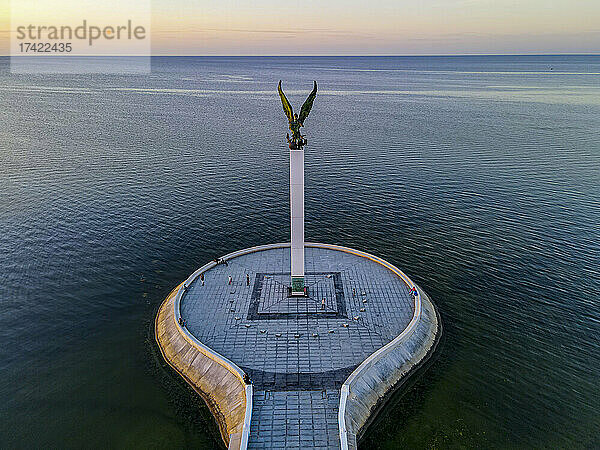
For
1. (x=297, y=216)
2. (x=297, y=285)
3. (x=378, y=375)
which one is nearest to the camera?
(x=378, y=375)

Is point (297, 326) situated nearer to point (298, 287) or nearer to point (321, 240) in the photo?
point (298, 287)

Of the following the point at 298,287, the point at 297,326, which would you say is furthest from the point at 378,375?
the point at 298,287

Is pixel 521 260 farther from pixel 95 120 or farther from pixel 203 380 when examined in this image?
pixel 95 120

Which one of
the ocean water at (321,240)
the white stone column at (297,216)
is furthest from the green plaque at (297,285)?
the ocean water at (321,240)

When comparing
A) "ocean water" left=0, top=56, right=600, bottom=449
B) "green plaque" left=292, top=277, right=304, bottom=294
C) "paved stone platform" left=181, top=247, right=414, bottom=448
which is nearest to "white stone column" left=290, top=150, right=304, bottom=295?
"green plaque" left=292, top=277, right=304, bottom=294

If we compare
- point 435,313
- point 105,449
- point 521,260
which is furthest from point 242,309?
point 521,260
